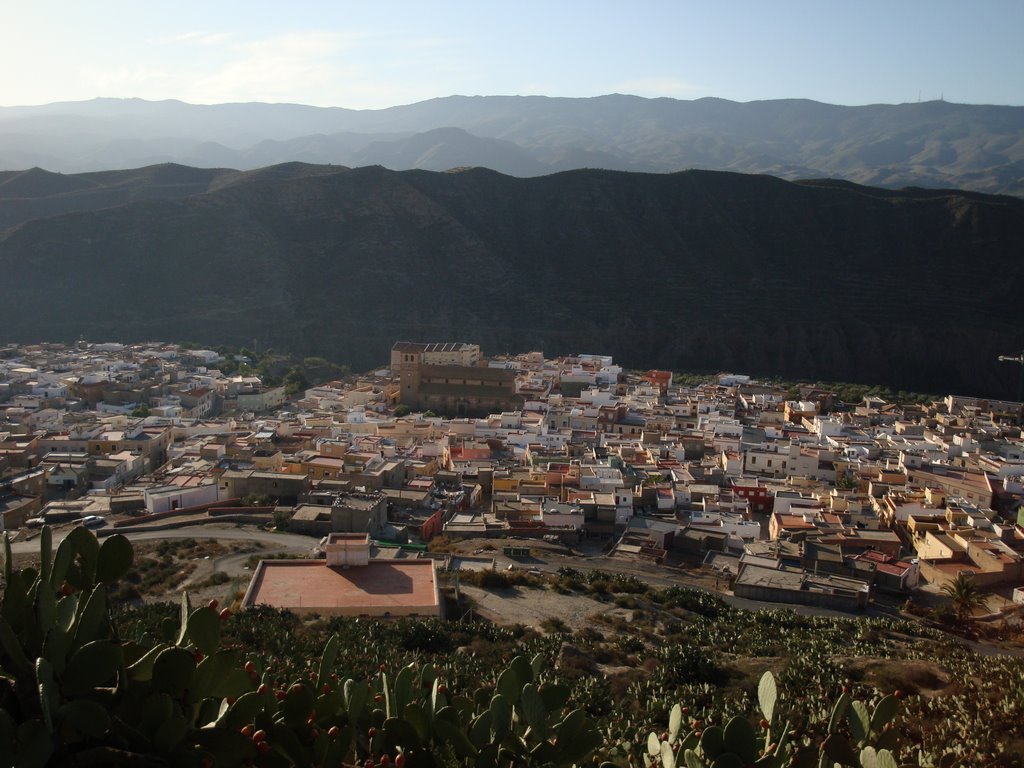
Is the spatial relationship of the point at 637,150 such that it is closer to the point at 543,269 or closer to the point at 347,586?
the point at 543,269

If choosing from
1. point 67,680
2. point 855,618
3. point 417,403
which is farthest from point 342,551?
point 417,403

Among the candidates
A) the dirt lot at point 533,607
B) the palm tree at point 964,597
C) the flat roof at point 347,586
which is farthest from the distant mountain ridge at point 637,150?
the flat roof at point 347,586

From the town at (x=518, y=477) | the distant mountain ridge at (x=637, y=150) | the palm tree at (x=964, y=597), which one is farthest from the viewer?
the distant mountain ridge at (x=637, y=150)

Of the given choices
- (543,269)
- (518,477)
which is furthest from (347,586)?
(543,269)

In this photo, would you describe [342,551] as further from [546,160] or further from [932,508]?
[546,160]

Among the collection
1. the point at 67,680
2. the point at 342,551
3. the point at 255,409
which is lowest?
the point at 255,409

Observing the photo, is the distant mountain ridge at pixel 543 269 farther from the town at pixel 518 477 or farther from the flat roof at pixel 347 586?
the flat roof at pixel 347 586
